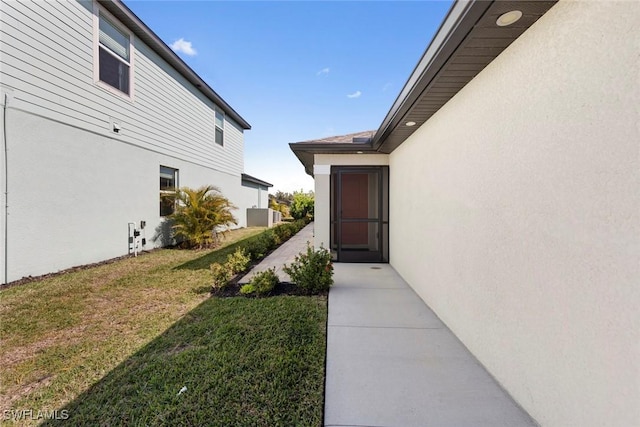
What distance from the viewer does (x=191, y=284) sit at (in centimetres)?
551

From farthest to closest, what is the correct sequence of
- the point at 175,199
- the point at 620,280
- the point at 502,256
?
the point at 175,199, the point at 502,256, the point at 620,280

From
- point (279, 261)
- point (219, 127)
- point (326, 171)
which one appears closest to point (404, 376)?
point (279, 261)

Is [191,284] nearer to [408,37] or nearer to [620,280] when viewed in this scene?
[620,280]

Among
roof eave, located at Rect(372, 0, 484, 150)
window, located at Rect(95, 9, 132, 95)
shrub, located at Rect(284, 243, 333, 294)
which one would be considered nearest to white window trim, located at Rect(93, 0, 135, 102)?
window, located at Rect(95, 9, 132, 95)

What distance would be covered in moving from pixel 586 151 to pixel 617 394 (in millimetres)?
1321

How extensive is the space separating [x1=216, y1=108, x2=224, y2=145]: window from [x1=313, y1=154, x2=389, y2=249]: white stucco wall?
8248 mm

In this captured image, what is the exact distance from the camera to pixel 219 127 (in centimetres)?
1393

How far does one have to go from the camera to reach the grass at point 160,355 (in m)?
2.19

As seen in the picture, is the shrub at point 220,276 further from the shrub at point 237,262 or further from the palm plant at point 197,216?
the palm plant at point 197,216

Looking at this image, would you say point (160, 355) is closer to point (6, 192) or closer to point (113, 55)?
point (6, 192)

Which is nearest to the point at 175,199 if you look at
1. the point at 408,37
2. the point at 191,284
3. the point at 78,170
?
the point at 78,170

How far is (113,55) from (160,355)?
817 centimetres

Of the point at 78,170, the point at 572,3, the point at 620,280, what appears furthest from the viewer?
the point at 78,170

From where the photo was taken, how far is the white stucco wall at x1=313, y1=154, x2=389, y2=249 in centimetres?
750
